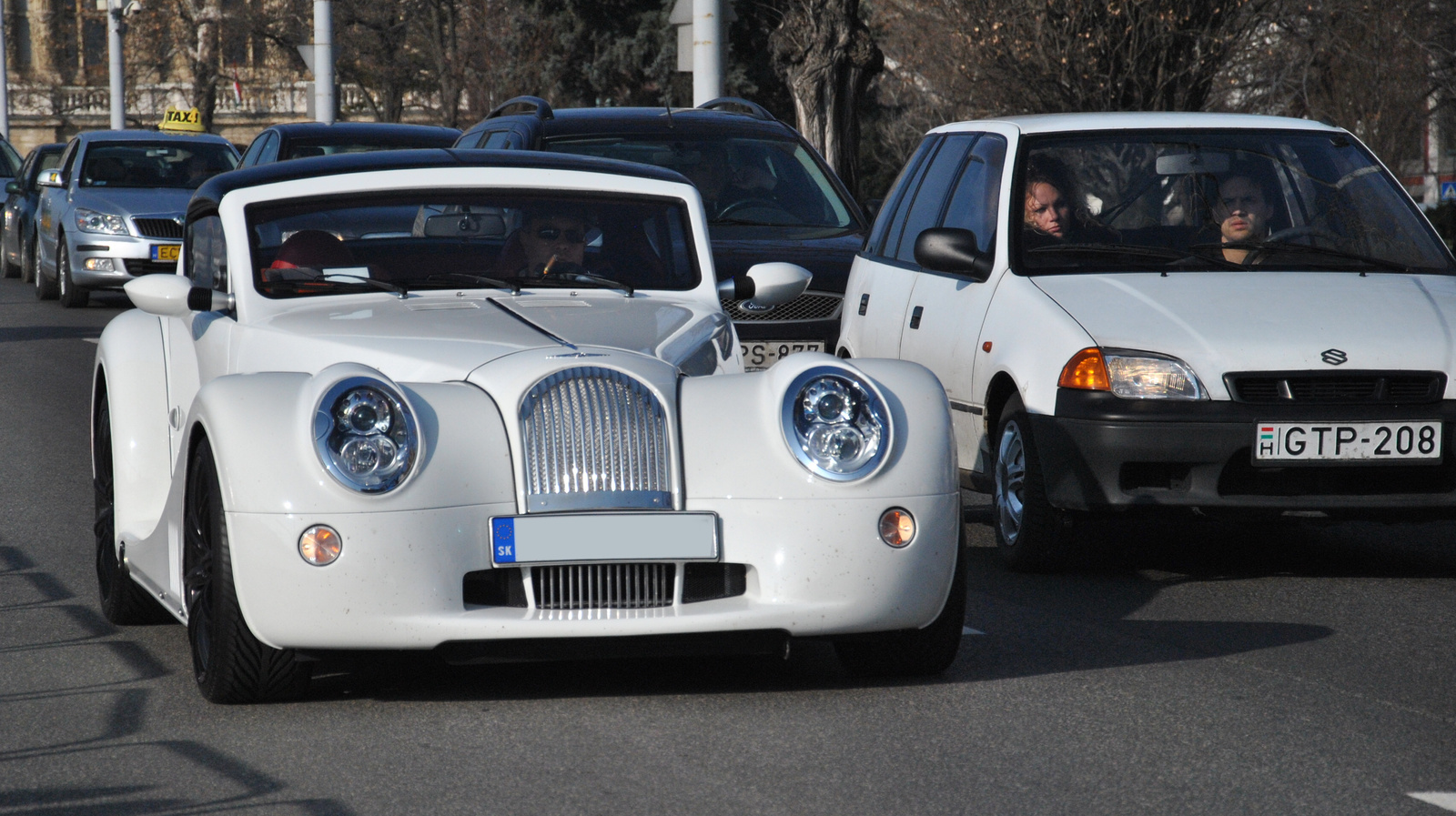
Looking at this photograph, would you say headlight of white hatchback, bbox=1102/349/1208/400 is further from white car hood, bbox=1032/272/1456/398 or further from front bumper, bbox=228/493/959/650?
front bumper, bbox=228/493/959/650

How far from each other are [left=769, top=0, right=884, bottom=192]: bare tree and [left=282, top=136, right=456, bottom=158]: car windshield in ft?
15.2

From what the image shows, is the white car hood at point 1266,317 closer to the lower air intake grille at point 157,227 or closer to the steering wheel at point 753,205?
the steering wheel at point 753,205

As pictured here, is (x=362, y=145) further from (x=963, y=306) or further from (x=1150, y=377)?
(x=1150, y=377)

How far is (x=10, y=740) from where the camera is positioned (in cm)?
497

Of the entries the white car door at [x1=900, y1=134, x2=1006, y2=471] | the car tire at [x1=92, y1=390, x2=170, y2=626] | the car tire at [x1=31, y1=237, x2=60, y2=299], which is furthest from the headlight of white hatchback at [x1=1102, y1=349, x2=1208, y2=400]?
the car tire at [x1=31, y1=237, x2=60, y2=299]

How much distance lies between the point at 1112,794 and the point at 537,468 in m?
1.56

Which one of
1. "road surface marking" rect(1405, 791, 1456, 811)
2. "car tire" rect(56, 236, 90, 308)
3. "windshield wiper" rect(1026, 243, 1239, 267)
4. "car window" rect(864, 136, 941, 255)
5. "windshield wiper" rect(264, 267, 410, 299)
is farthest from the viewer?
"car tire" rect(56, 236, 90, 308)

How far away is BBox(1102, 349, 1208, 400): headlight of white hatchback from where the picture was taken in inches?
277

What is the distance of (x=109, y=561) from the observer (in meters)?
6.57

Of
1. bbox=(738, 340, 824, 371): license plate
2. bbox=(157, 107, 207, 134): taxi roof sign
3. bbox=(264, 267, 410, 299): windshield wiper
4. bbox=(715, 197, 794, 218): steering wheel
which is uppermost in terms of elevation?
bbox=(157, 107, 207, 134): taxi roof sign

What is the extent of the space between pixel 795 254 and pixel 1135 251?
3406 millimetres

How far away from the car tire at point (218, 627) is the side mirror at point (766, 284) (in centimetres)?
205

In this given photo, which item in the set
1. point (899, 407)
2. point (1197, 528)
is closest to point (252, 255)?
point (899, 407)

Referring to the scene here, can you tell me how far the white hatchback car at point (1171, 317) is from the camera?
7.03 meters
